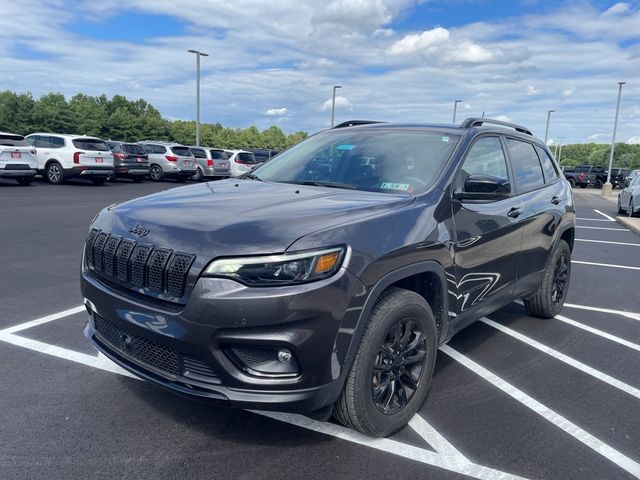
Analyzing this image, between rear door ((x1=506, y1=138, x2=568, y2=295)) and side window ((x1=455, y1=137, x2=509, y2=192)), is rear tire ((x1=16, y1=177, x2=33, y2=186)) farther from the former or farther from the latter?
side window ((x1=455, y1=137, x2=509, y2=192))

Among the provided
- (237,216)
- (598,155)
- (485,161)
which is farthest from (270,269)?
(598,155)

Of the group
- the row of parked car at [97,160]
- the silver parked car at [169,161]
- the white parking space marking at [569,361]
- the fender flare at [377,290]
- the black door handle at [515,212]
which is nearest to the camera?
the fender flare at [377,290]

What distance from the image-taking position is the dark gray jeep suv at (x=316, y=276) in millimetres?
2434

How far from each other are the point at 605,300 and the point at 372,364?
4.89 meters

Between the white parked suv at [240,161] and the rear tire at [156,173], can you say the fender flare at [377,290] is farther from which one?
the white parked suv at [240,161]

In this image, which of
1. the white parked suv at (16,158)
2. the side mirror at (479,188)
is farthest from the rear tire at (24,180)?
the side mirror at (479,188)

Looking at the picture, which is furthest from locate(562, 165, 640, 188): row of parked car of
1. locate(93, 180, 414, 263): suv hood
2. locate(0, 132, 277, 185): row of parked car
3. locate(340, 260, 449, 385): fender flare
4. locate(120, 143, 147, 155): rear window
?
locate(93, 180, 414, 263): suv hood

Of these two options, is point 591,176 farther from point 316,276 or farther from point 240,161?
point 316,276

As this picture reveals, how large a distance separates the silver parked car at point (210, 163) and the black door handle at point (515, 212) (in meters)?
23.9

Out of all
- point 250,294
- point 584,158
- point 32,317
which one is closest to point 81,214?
point 32,317

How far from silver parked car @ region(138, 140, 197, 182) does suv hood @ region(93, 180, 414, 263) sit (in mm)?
22542

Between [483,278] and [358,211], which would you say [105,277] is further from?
[483,278]

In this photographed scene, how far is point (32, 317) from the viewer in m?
4.77

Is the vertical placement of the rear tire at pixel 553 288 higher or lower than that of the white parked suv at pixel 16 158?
lower
